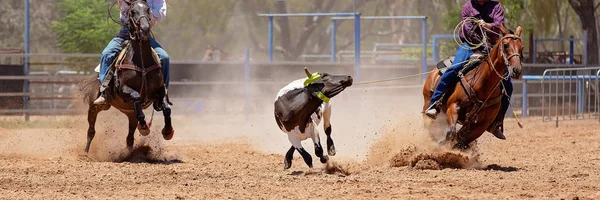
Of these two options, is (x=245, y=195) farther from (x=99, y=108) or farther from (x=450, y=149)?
(x=99, y=108)

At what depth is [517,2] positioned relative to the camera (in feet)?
92.8

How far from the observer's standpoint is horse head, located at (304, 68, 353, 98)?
10.5 m

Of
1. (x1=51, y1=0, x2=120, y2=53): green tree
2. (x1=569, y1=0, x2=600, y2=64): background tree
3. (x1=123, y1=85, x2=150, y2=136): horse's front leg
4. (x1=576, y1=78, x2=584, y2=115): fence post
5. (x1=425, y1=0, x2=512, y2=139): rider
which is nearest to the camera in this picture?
(x1=425, y1=0, x2=512, y2=139): rider

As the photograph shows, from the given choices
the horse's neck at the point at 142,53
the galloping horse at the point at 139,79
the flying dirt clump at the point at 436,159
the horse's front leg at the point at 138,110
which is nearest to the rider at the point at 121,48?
the galloping horse at the point at 139,79

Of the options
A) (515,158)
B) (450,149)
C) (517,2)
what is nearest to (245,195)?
(450,149)

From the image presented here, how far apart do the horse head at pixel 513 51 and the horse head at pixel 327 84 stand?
1.59 m

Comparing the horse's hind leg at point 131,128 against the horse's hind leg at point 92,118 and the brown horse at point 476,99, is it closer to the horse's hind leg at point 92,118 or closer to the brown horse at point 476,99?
the horse's hind leg at point 92,118

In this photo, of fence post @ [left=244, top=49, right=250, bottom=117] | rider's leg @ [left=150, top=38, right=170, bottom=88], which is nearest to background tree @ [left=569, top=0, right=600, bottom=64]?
fence post @ [left=244, top=49, right=250, bottom=117]

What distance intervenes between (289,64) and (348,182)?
1295cm

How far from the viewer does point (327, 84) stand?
414 inches

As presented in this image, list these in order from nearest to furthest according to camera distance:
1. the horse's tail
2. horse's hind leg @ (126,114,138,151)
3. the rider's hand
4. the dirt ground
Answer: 1. the dirt ground
2. the rider's hand
3. horse's hind leg @ (126,114,138,151)
4. the horse's tail

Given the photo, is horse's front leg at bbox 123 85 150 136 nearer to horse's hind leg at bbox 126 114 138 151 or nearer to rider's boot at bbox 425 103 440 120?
horse's hind leg at bbox 126 114 138 151

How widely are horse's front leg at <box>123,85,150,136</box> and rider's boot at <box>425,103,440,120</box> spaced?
3.14m

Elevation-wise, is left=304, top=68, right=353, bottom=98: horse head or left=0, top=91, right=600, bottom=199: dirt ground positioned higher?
left=304, top=68, right=353, bottom=98: horse head
